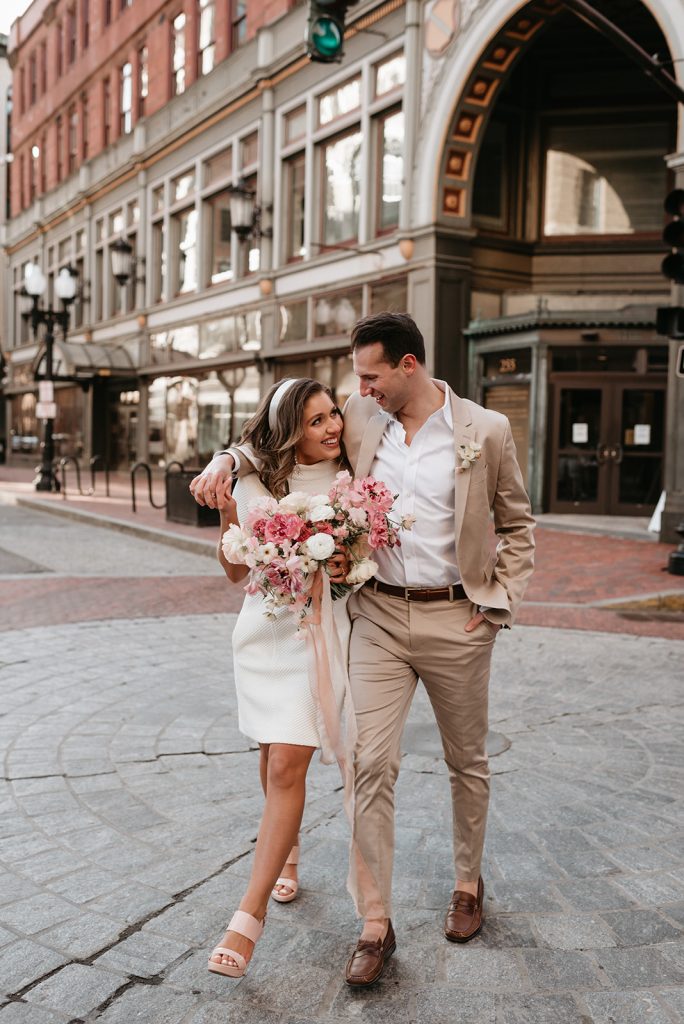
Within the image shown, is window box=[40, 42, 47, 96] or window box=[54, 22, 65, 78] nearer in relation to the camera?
window box=[54, 22, 65, 78]

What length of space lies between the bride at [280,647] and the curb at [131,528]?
967 centimetres

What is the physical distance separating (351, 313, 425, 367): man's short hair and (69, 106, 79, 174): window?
3666cm

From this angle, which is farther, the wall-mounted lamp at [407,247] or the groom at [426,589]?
the wall-mounted lamp at [407,247]

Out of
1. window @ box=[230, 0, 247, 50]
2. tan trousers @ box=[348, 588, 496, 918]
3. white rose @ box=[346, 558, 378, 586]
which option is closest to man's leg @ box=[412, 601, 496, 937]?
tan trousers @ box=[348, 588, 496, 918]

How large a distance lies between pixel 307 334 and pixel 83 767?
681 inches

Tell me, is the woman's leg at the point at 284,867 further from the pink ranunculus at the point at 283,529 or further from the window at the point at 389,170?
the window at the point at 389,170

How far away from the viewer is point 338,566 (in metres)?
2.75

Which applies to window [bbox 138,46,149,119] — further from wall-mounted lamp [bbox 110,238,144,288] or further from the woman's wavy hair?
the woman's wavy hair

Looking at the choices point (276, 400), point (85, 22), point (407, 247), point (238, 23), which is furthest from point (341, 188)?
point (85, 22)

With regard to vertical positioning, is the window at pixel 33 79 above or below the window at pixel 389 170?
above

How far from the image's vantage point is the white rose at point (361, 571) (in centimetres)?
274

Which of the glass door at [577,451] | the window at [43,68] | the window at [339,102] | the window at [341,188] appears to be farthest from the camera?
the window at [43,68]

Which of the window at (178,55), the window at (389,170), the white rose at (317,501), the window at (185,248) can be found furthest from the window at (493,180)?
the white rose at (317,501)

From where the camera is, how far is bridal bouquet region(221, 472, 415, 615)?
264cm
